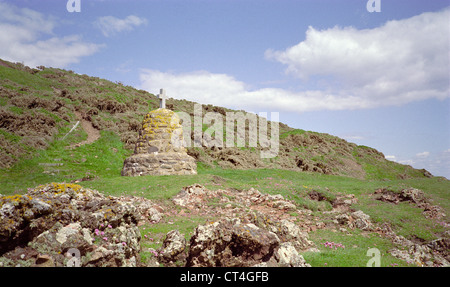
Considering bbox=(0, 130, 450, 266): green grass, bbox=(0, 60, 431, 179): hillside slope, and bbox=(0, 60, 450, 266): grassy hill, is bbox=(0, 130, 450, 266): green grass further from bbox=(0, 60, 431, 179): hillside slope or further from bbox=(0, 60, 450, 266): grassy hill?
bbox=(0, 60, 431, 179): hillside slope

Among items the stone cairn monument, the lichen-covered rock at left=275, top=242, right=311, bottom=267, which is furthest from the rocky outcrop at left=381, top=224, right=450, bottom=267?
the stone cairn monument

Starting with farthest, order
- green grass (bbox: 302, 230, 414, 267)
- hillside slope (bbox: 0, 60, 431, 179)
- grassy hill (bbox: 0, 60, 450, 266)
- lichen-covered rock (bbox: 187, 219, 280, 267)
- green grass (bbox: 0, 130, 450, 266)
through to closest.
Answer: hillside slope (bbox: 0, 60, 431, 179) → grassy hill (bbox: 0, 60, 450, 266) → green grass (bbox: 0, 130, 450, 266) → green grass (bbox: 302, 230, 414, 267) → lichen-covered rock (bbox: 187, 219, 280, 267)

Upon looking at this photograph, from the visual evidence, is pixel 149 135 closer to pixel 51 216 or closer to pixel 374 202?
pixel 51 216

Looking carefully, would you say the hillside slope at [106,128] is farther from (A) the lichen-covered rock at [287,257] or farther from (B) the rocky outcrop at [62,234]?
(A) the lichen-covered rock at [287,257]

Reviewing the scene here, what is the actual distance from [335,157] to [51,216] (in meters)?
48.8

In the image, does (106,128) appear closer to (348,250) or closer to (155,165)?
(155,165)

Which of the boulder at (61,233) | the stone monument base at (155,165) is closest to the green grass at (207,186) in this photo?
the boulder at (61,233)

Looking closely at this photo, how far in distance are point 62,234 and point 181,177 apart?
534 inches

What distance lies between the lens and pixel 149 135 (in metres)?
21.5

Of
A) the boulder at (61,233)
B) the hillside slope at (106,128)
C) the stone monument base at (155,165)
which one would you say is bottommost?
the boulder at (61,233)

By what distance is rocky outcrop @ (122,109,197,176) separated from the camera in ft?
68.6

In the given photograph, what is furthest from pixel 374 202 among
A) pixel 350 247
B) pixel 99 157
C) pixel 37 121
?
pixel 37 121

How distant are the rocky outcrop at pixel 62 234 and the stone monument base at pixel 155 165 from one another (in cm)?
1330

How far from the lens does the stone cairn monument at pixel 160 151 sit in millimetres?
20906
